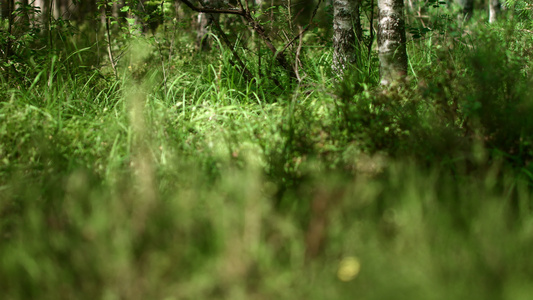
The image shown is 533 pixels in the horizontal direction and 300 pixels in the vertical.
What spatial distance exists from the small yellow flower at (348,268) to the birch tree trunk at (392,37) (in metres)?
2.25

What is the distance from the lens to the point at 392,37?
143 inches

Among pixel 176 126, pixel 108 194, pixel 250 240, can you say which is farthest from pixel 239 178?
pixel 176 126

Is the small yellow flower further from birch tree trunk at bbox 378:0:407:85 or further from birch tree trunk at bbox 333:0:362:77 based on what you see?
birch tree trunk at bbox 333:0:362:77

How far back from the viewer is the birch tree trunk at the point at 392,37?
3.61m

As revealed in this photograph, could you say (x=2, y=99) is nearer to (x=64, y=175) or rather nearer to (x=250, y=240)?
(x=64, y=175)

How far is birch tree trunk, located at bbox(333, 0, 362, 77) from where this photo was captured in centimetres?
393

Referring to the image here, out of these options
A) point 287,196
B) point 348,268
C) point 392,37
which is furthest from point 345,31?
point 348,268

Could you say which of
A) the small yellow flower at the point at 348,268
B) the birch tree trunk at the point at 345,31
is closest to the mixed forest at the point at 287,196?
the small yellow flower at the point at 348,268

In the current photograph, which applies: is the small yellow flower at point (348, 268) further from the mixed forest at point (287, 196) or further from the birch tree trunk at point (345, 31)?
the birch tree trunk at point (345, 31)

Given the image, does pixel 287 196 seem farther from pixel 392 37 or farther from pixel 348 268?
pixel 392 37

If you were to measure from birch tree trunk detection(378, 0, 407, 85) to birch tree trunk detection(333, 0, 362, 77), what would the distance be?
32 cm

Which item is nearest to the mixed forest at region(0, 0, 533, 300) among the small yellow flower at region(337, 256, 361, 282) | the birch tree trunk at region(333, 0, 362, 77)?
the small yellow flower at region(337, 256, 361, 282)

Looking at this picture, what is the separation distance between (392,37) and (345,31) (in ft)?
1.65

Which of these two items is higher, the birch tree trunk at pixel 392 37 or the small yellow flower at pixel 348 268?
the birch tree trunk at pixel 392 37
